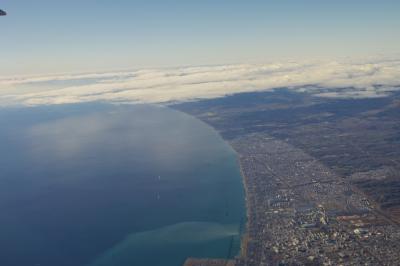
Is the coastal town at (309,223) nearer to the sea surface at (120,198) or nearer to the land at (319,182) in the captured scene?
the land at (319,182)

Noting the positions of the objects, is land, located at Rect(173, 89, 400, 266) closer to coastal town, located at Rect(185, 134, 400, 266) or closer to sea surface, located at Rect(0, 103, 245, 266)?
coastal town, located at Rect(185, 134, 400, 266)

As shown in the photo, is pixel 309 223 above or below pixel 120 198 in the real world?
below

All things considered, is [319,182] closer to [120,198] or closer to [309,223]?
[309,223]

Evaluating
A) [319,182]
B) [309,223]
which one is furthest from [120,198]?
[319,182]

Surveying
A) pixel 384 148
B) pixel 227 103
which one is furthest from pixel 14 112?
pixel 384 148

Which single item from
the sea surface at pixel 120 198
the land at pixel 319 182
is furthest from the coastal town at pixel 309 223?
the sea surface at pixel 120 198

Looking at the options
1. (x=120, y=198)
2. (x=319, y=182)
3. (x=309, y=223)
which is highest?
(x=319, y=182)
